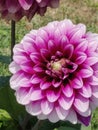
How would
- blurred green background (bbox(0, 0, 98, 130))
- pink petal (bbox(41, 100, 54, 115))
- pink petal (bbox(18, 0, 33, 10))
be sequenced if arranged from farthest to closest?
blurred green background (bbox(0, 0, 98, 130)) < pink petal (bbox(18, 0, 33, 10)) < pink petal (bbox(41, 100, 54, 115))

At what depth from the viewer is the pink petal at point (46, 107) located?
0.87 metres

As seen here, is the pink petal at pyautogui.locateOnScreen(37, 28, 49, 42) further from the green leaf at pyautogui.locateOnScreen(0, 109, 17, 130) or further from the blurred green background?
the blurred green background

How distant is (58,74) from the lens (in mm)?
918

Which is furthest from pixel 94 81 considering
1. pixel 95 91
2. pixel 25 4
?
pixel 25 4

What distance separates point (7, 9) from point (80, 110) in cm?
37

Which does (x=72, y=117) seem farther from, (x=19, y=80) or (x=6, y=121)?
(x=6, y=121)

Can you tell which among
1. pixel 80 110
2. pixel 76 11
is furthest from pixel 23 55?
pixel 76 11

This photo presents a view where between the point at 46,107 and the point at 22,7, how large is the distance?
1.01 feet

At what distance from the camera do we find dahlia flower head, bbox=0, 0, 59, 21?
110 centimetres

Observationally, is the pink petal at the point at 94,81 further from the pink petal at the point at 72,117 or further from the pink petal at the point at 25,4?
the pink petal at the point at 25,4

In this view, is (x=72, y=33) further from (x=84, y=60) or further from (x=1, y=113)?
(x=1, y=113)

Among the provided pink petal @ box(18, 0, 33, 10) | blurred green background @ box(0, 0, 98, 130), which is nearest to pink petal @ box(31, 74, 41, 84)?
pink petal @ box(18, 0, 33, 10)

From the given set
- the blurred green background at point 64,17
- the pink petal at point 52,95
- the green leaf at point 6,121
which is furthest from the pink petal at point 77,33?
the blurred green background at point 64,17

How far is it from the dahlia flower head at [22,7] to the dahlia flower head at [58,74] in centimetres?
15
